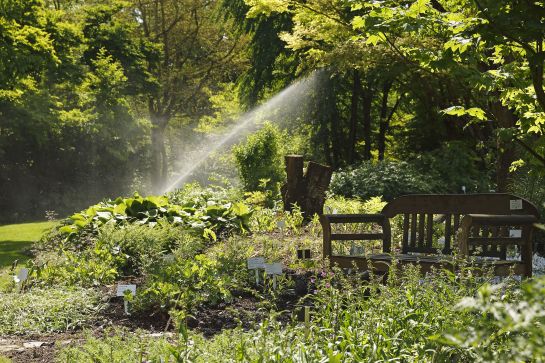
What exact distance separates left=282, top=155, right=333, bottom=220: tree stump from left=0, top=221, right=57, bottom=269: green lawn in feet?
13.1

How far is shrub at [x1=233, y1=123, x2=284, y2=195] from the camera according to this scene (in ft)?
46.3

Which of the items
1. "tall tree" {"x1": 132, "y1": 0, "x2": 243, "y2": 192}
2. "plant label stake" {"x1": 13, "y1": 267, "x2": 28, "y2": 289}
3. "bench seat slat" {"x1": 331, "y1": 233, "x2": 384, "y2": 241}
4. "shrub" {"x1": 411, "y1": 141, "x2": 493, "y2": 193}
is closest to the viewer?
"plant label stake" {"x1": 13, "y1": 267, "x2": 28, "y2": 289}

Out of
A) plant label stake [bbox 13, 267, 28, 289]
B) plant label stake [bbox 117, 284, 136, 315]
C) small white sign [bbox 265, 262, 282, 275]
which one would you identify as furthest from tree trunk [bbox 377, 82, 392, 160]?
plant label stake [bbox 117, 284, 136, 315]

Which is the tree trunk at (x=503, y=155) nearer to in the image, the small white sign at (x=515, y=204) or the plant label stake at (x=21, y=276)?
the small white sign at (x=515, y=204)

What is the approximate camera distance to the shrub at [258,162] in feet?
46.3

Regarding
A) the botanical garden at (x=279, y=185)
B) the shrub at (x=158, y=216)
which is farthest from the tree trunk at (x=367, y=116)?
the shrub at (x=158, y=216)

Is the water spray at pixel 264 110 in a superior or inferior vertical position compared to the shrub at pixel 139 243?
superior

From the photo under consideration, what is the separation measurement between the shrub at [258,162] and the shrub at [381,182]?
1186 millimetres

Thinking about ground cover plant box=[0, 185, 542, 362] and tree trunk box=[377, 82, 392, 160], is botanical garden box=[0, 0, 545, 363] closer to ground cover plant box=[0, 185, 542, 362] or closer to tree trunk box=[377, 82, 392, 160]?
ground cover plant box=[0, 185, 542, 362]

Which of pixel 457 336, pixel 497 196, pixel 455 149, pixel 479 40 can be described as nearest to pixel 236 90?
pixel 455 149

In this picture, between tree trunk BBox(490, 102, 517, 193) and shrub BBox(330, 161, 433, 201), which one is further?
shrub BBox(330, 161, 433, 201)

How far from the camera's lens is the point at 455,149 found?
16.2 m

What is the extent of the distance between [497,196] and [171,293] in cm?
315

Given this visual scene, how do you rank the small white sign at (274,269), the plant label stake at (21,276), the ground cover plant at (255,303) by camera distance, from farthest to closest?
the plant label stake at (21,276) < the small white sign at (274,269) < the ground cover plant at (255,303)
